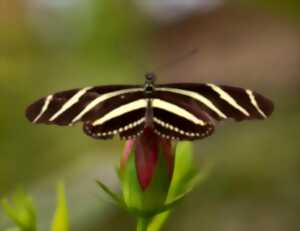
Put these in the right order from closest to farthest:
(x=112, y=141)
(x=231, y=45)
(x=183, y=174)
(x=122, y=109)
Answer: (x=122, y=109)
(x=183, y=174)
(x=112, y=141)
(x=231, y=45)

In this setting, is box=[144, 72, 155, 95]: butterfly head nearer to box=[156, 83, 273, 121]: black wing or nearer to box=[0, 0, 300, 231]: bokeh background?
box=[156, 83, 273, 121]: black wing

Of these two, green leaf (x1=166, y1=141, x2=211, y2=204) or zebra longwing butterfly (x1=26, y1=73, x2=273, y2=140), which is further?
green leaf (x1=166, y1=141, x2=211, y2=204)

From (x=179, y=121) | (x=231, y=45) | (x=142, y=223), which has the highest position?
(x=231, y=45)

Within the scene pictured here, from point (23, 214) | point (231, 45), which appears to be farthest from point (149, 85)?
point (231, 45)

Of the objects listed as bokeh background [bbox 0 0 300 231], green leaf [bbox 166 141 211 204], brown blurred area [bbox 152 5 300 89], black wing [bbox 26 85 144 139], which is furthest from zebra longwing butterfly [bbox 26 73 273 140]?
brown blurred area [bbox 152 5 300 89]

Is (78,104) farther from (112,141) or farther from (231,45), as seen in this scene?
(231,45)

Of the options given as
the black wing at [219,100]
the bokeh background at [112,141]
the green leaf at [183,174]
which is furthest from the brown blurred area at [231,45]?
the black wing at [219,100]

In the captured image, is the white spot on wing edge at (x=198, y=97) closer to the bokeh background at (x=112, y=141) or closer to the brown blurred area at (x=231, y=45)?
the bokeh background at (x=112, y=141)

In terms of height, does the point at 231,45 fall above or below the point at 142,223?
above
